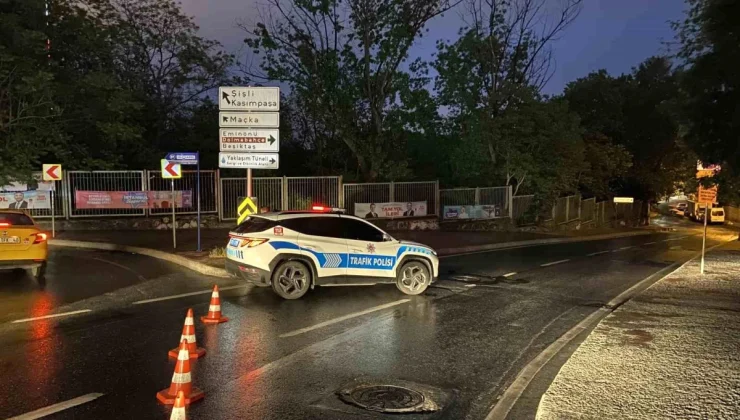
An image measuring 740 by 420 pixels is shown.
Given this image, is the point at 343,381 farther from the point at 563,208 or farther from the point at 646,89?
the point at 646,89

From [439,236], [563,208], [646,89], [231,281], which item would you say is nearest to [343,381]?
[231,281]

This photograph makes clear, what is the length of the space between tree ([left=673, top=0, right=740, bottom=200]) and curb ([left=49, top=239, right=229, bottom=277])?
12.5 metres

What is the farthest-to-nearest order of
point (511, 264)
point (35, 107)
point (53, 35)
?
point (53, 35)
point (35, 107)
point (511, 264)

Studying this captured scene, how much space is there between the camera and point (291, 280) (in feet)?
33.2

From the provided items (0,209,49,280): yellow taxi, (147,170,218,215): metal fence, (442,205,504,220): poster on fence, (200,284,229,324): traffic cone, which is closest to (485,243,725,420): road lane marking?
(200,284,229,324): traffic cone

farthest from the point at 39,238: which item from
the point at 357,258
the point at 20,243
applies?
the point at 357,258

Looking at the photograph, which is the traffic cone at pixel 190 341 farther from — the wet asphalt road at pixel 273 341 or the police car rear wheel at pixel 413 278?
the police car rear wheel at pixel 413 278

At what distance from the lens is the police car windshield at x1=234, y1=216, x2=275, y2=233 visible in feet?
33.3

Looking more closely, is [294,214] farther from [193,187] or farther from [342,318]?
[193,187]

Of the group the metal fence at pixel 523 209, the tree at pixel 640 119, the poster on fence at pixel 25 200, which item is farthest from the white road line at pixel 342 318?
the tree at pixel 640 119

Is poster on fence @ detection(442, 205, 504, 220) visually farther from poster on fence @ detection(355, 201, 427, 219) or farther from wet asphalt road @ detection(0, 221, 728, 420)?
wet asphalt road @ detection(0, 221, 728, 420)

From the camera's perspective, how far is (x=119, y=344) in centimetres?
691

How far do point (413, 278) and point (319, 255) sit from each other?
204 centimetres

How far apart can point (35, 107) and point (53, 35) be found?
457cm
